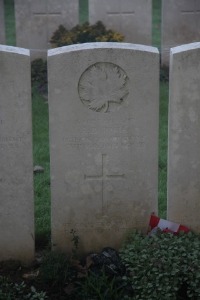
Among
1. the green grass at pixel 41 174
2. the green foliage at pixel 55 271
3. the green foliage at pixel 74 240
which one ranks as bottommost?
Answer: the green foliage at pixel 55 271

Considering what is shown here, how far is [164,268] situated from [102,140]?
1.11 m

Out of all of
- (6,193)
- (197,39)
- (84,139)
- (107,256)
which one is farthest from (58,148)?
(197,39)

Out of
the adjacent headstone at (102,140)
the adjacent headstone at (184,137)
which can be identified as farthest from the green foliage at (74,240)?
the adjacent headstone at (184,137)

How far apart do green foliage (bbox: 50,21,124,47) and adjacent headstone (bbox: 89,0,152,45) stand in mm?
302

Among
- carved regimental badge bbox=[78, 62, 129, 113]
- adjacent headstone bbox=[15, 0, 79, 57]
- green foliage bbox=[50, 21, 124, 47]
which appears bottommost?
carved regimental badge bbox=[78, 62, 129, 113]

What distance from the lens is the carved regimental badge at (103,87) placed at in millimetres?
5207

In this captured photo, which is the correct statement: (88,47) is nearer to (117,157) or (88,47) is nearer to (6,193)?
(117,157)

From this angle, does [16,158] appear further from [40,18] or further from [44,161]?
[40,18]

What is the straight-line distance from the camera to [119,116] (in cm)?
530

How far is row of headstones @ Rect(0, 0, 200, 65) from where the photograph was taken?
472 inches

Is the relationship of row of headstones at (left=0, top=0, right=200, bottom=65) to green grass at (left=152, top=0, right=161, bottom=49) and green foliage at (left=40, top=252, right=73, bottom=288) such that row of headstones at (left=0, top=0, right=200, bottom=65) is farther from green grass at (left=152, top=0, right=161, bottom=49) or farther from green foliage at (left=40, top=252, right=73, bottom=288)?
green foliage at (left=40, top=252, right=73, bottom=288)

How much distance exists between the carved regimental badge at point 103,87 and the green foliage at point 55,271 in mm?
1169

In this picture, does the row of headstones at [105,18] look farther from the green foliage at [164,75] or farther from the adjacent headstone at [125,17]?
the green foliage at [164,75]

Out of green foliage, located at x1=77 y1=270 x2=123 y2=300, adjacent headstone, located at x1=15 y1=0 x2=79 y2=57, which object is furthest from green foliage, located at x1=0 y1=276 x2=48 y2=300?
adjacent headstone, located at x1=15 y1=0 x2=79 y2=57
